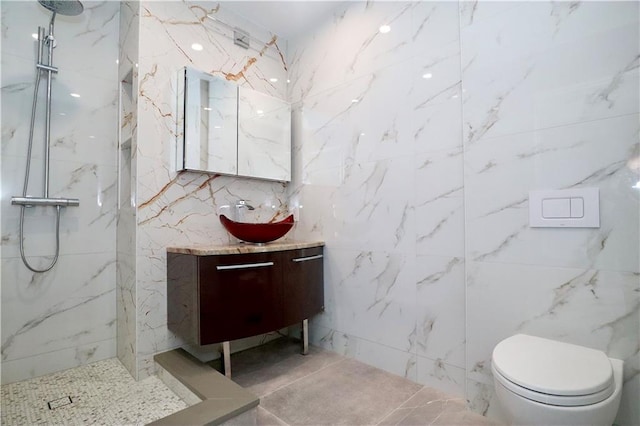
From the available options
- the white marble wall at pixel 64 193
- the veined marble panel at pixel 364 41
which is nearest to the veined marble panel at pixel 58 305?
the white marble wall at pixel 64 193

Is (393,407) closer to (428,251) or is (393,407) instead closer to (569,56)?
(428,251)

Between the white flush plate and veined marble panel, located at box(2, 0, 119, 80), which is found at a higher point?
veined marble panel, located at box(2, 0, 119, 80)

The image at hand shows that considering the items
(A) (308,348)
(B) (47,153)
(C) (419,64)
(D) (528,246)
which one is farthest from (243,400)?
(C) (419,64)

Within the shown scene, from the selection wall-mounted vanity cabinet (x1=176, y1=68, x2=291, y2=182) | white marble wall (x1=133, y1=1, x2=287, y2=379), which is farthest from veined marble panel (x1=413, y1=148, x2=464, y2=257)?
white marble wall (x1=133, y1=1, x2=287, y2=379)

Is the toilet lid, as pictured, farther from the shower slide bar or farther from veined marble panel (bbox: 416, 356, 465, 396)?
the shower slide bar

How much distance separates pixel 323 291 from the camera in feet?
7.81

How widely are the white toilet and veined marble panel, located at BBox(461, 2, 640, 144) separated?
0.95 meters

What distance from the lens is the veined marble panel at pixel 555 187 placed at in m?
1.22

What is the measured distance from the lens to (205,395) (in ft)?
4.84

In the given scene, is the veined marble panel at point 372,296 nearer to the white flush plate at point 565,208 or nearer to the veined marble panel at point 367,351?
the veined marble panel at point 367,351

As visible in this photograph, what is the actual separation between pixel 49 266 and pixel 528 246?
2.64 meters

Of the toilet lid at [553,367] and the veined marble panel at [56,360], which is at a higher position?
the toilet lid at [553,367]

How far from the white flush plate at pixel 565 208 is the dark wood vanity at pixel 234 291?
1343 mm

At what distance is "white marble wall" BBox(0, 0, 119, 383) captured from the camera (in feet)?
5.96
